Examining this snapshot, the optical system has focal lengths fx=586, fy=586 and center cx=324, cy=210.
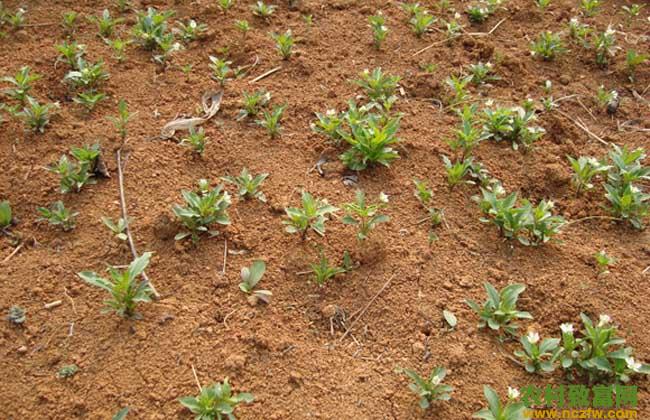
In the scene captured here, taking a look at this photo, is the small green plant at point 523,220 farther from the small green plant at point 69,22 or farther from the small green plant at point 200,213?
the small green plant at point 69,22

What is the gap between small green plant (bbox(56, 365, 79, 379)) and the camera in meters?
2.55

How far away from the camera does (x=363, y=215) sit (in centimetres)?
311

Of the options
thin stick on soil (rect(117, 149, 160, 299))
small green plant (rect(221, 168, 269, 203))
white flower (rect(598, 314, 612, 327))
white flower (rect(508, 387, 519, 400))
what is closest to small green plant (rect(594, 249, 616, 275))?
white flower (rect(598, 314, 612, 327))

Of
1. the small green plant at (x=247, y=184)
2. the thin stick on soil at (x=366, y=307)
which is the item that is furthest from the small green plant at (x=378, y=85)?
the thin stick on soil at (x=366, y=307)

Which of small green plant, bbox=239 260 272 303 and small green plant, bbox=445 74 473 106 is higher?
small green plant, bbox=445 74 473 106

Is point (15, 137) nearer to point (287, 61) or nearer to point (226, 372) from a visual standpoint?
point (287, 61)

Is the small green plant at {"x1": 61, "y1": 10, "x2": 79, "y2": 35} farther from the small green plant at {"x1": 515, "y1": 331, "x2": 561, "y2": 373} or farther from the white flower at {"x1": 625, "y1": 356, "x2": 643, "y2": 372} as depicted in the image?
the white flower at {"x1": 625, "y1": 356, "x2": 643, "y2": 372}

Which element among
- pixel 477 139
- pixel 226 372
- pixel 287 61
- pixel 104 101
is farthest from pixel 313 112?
pixel 226 372

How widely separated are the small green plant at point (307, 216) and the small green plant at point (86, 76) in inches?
73.8

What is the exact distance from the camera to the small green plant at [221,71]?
4188mm

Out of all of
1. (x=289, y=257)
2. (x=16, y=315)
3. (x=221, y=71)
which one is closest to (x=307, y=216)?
(x=289, y=257)

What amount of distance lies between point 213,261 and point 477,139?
1803 millimetres

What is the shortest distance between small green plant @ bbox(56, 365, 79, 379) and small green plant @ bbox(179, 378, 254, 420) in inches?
21.2

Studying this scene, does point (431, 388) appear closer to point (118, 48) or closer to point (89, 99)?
point (89, 99)
